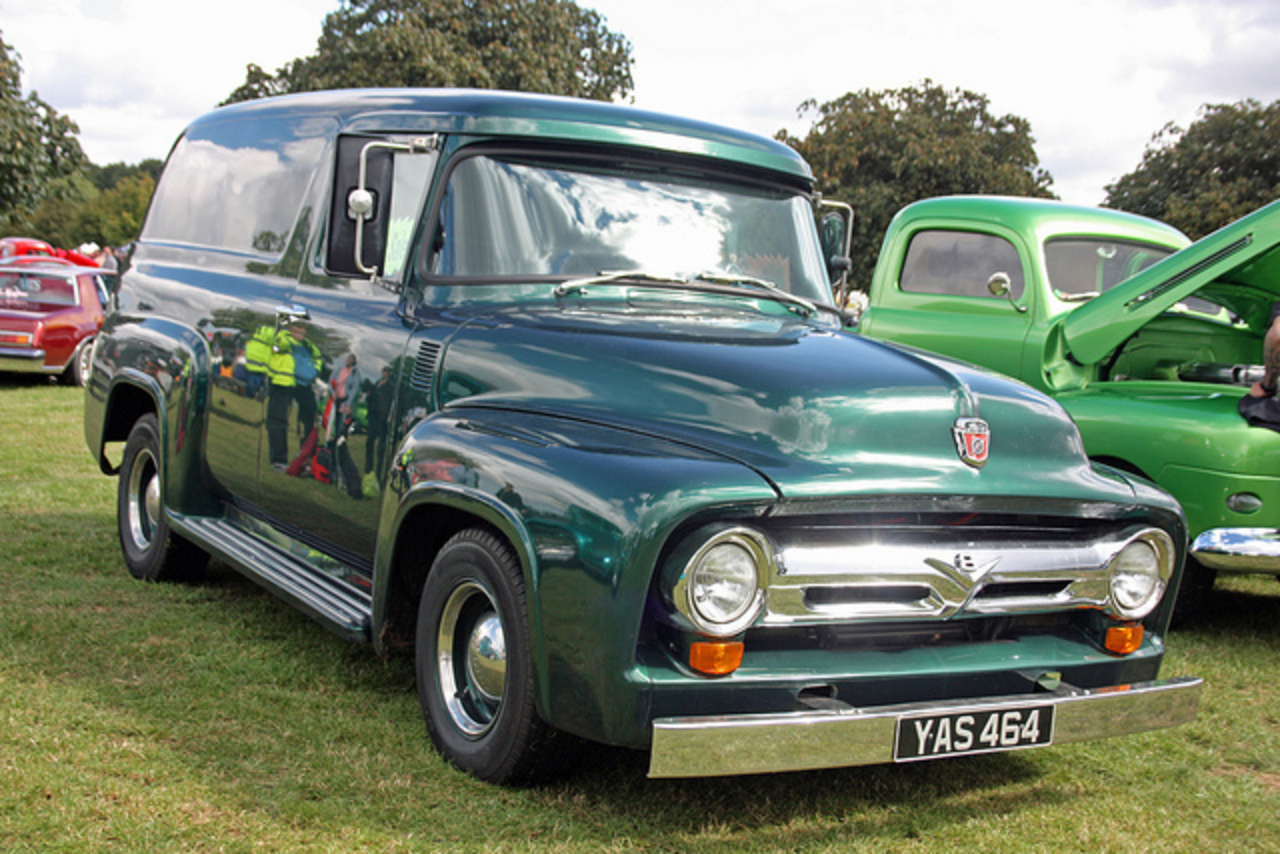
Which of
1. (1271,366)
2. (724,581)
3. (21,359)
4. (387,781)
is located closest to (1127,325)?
(1271,366)

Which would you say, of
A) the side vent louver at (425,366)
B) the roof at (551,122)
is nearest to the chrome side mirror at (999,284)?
the roof at (551,122)

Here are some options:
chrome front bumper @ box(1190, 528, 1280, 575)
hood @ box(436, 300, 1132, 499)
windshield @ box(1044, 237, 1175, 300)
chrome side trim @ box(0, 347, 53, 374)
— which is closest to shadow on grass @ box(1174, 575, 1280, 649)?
chrome front bumper @ box(1190, 528, 1280, 575)

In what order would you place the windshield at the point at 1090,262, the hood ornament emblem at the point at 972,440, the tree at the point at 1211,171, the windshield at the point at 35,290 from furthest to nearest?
the tree at the point at 1211,171 < the windshield at the point at 35,290 < the windshield at the point at 1090,262 < the hood ornament emblem at the point at 972,440

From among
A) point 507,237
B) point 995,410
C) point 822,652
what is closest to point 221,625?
point 507,237

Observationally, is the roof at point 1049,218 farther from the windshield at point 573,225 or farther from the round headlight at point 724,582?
the round headlight at point 724,582

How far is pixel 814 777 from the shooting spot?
3.77 m

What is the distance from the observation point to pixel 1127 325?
239 inches

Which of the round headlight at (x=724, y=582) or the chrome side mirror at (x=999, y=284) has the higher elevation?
the chrome side mirror at (x=999, y=284)

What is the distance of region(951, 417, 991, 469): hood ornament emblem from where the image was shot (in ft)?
10.8

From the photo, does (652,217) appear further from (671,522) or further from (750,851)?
(750,851)

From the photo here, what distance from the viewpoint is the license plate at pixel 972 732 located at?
304 cm

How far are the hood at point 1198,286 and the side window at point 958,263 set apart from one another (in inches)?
37.1

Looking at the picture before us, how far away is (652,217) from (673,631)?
175cm

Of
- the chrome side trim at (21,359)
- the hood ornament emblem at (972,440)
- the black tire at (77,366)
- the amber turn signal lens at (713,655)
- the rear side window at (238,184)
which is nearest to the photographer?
the amber turn signal lens at (713,655)
